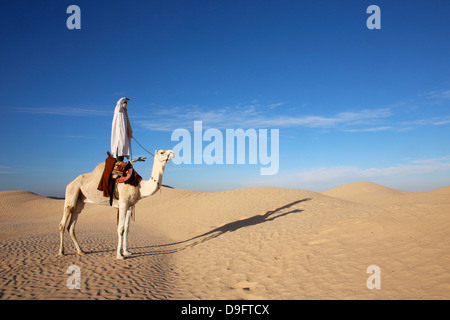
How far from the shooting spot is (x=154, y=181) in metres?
9.77

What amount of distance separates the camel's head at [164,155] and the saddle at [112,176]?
1.22 m

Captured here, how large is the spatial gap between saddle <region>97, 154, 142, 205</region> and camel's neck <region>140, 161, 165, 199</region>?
464 millimetres

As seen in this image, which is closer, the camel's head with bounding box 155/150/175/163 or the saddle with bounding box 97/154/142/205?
the saddle with bounding box 97/154/142/205

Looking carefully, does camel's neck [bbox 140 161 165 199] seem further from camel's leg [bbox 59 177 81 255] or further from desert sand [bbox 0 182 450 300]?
desert sand [bbox 0 182 450 300]

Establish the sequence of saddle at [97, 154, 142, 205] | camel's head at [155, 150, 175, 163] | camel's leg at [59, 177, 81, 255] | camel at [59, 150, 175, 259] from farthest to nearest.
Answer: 1. camel's leg at [59, 177, 81, 255]
2. camel's head at [155, 150, 175, 163]
3. camel at [59, 150, 175, 259]
4. saddle at [97, 154, 142, 205]

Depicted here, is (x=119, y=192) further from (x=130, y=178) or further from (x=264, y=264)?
(x=264, y=264)

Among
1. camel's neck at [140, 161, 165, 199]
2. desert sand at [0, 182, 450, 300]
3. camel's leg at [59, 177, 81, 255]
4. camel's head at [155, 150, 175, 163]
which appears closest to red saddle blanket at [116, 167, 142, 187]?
camel's neck at [140, 161, 165, 199]

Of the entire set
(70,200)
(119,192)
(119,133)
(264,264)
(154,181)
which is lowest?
(264,264)

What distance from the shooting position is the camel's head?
9594 millimetres

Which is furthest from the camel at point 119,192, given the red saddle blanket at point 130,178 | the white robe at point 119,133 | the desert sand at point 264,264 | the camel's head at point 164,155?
the desert sand at point 264,264

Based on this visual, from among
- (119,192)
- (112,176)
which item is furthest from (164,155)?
A: (119,192)

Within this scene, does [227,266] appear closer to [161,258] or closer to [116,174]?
[161,258]

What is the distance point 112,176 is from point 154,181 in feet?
5.07
